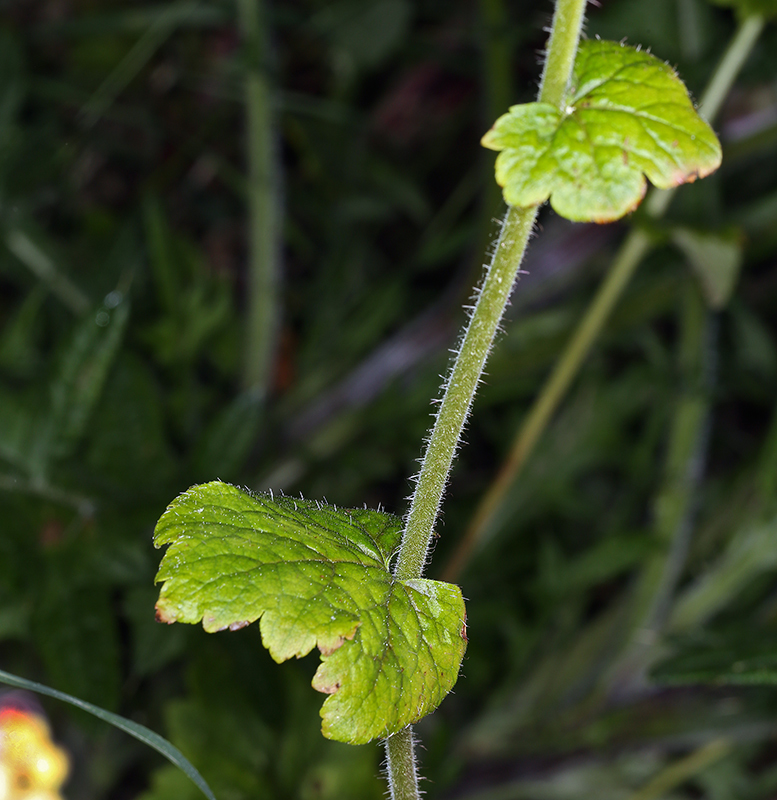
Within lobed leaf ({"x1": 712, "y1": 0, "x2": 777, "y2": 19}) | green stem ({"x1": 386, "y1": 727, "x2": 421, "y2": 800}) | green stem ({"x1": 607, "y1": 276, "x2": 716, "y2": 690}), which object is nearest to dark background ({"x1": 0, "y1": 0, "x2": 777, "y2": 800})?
green stem ({"x1": 607, "y1": 276, "x2": 716, "y2": 690})

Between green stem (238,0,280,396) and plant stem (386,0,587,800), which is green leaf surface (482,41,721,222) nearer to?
plant stem (386,0,587,800)

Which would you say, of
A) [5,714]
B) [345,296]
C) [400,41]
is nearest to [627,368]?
[345,296]

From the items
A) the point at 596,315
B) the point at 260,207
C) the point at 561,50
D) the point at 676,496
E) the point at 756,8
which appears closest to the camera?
the point at 561,50

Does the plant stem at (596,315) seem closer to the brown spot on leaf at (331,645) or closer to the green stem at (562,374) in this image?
the green stem at (562,374)

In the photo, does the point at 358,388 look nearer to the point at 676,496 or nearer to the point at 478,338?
the point at 676,496

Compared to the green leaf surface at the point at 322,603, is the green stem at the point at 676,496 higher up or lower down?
higher up

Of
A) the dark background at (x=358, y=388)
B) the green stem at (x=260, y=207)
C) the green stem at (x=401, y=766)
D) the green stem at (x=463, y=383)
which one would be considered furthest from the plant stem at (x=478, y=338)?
the green stem at (x=260, y=207)

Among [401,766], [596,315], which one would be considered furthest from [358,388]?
[401,766]
